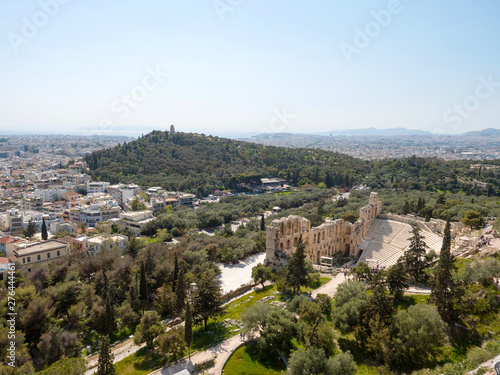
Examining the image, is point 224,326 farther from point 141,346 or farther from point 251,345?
point 141,346

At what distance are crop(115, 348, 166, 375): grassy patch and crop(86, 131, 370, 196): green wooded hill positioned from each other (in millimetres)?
66810

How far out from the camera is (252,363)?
19.9m

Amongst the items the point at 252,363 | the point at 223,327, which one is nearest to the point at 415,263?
the point at 252,363

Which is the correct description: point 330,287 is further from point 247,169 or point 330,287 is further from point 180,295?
point 247,169

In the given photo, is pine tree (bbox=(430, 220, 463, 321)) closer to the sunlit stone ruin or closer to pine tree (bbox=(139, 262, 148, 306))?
the sunlit stone ruin

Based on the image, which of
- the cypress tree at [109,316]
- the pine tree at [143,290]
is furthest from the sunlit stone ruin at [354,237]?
the cypress tree at [109,316]

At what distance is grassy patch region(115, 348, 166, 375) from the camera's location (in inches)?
799

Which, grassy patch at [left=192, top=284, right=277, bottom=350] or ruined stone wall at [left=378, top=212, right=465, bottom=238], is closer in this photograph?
grassy patch at [left=192, top=284, right=277, bottom=350]

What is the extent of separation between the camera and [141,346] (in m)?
23.4

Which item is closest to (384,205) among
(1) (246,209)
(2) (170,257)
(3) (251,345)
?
(1) (246,209)

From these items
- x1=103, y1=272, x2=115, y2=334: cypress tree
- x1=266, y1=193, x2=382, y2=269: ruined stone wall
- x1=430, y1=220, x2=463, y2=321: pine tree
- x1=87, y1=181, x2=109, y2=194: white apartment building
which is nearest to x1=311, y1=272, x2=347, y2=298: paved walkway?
x1=266, y1=193, x2=382, y2=269: ruined stone wall

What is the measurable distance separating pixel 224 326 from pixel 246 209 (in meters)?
43.7

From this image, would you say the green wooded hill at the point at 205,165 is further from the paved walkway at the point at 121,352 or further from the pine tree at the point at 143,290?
the paved walkway at the point at 121,352

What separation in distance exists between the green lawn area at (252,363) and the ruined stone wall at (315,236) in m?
11.5
